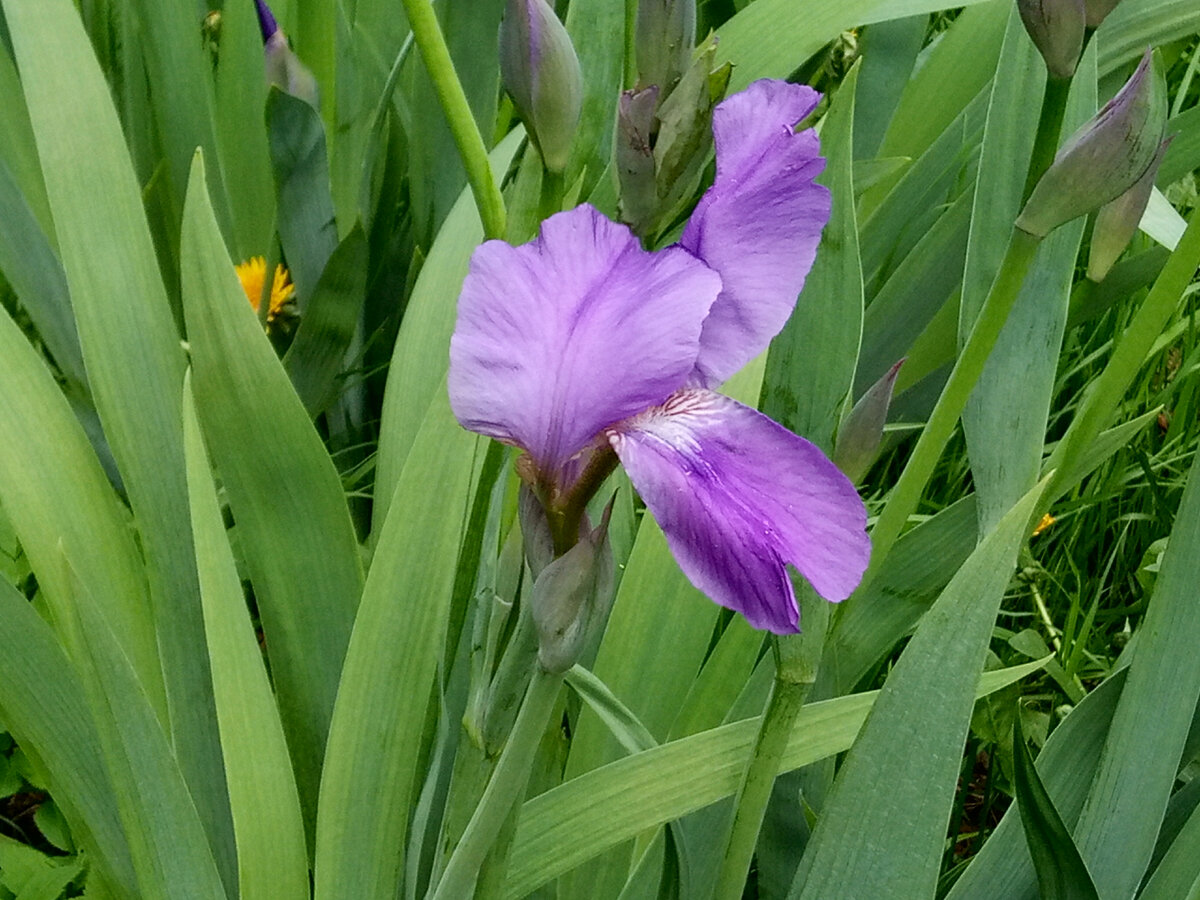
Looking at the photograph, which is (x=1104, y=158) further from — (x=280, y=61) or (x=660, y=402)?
(x=280, y=61)

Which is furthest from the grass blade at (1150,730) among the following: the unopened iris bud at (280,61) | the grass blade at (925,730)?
the unopened iris bud at (280,61)

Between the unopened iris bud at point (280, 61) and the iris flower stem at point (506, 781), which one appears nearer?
the iris flower stem at point (506, 781)

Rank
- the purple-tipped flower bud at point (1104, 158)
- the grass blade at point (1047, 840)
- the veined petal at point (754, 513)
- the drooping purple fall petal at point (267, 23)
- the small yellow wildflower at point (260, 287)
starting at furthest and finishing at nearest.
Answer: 1. the small yellow wildflower at point (260, 287)
2. the drooping purple fall petal at point (267, 23)
3. the grass blade at point (1047, 840)
4. the purple-tipped flower bud at point (1104, 158)
5. the veined petal at point (754, 513)

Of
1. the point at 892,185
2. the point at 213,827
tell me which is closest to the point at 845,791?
the point at 213,827

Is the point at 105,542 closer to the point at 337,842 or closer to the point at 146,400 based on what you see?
the point at 146,400

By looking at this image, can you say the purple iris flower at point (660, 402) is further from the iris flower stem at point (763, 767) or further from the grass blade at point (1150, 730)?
the grass blade at point (1150, 730)

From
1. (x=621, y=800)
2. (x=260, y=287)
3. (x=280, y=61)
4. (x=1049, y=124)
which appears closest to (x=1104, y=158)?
(x=1049, y=124)
